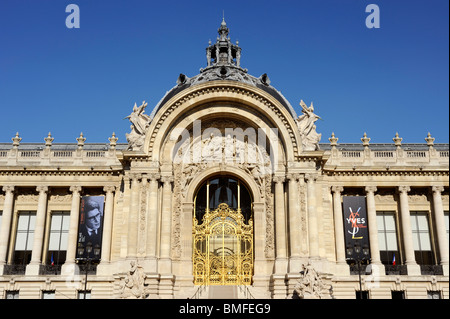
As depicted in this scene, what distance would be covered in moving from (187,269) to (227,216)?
389 cm

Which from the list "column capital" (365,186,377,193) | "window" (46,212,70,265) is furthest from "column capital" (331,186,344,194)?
"window" (46,212,70,265)

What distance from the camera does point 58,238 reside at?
3077 cm

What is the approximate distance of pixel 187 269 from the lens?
2753 centimetres

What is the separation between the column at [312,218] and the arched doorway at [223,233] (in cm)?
366

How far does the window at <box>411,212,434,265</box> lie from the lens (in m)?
30.6

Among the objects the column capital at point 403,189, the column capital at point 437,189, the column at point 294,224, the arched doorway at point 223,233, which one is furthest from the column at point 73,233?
the column capital at point 437,189

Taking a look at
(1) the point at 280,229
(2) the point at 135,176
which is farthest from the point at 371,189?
(2) the point at 135,176

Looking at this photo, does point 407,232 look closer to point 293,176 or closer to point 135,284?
point 293,176

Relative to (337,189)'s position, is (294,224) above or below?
below

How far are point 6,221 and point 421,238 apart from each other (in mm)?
25590

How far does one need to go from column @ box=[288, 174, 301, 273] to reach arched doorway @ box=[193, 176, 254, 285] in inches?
114

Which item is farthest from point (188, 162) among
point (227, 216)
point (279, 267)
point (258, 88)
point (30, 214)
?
point (30, 214)

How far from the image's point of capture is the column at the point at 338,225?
29.2 metres
